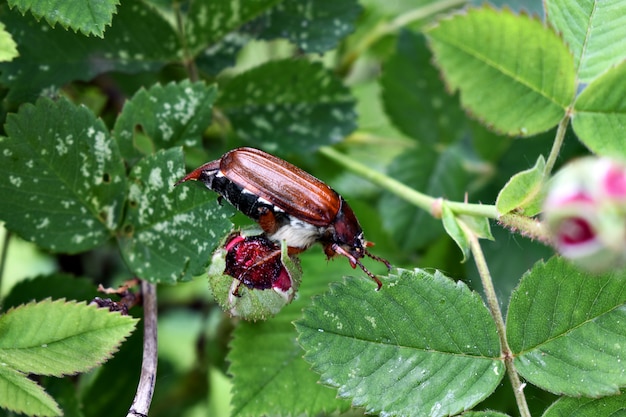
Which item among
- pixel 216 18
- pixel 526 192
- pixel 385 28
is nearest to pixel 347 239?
pixel 526 192

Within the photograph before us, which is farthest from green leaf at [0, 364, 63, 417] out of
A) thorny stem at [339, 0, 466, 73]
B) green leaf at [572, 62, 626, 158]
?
thorny stem at [339, 0, 466, 73]

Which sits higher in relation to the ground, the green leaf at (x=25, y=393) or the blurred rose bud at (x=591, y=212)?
the blurred rose bud at (x=591, y=212)

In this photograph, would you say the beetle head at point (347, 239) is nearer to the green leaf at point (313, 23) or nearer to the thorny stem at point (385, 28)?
the green leaf at point (313, 23)

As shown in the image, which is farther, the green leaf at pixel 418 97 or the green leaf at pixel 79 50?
the green leaf at pixel 418 97

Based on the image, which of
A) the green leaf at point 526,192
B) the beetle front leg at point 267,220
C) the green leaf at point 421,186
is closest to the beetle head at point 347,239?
the beetle front leg at point 267,220

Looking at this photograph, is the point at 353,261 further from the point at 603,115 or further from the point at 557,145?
the point at 603,115

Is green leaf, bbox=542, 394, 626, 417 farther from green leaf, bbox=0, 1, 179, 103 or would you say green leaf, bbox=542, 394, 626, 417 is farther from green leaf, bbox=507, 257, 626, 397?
green leaf, bbox=0, 1, 179, 103

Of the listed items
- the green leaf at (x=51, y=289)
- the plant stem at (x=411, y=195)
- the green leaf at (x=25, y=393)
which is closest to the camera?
the green leaf at (x=25, y=393)
